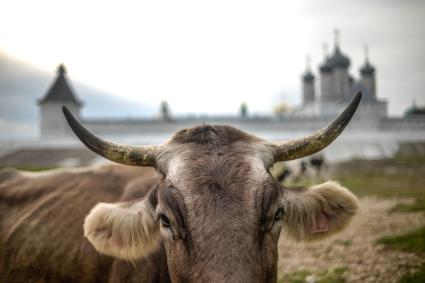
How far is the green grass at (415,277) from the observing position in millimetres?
4292

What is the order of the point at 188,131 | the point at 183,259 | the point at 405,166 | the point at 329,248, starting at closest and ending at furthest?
1. the point at 183,259
2. the point at 188,131
3. the point at 329,248
4. the point at 405,166

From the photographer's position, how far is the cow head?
2172 millimetres

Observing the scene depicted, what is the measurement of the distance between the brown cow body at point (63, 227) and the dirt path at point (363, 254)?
162 cm

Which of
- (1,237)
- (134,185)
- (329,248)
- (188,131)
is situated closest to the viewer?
(188,131)

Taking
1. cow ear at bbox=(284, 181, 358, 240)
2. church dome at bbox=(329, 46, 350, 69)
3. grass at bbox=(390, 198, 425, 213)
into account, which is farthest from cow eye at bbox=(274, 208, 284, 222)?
church dome at bbox=(329, 46, 350, 69)

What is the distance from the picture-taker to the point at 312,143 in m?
3.07

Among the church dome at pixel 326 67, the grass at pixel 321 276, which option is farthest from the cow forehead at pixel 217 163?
the church dome at pixel 326 67

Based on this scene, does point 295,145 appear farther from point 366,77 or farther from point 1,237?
point 366,77

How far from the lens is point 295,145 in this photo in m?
3.10

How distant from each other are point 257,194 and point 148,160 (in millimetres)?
1099

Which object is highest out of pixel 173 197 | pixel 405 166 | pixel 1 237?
pixel 173 197

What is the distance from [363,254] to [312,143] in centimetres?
355

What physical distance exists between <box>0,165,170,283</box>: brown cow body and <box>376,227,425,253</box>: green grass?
158 inches

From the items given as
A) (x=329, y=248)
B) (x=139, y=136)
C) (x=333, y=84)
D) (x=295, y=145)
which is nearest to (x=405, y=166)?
(x=329, y=248)
